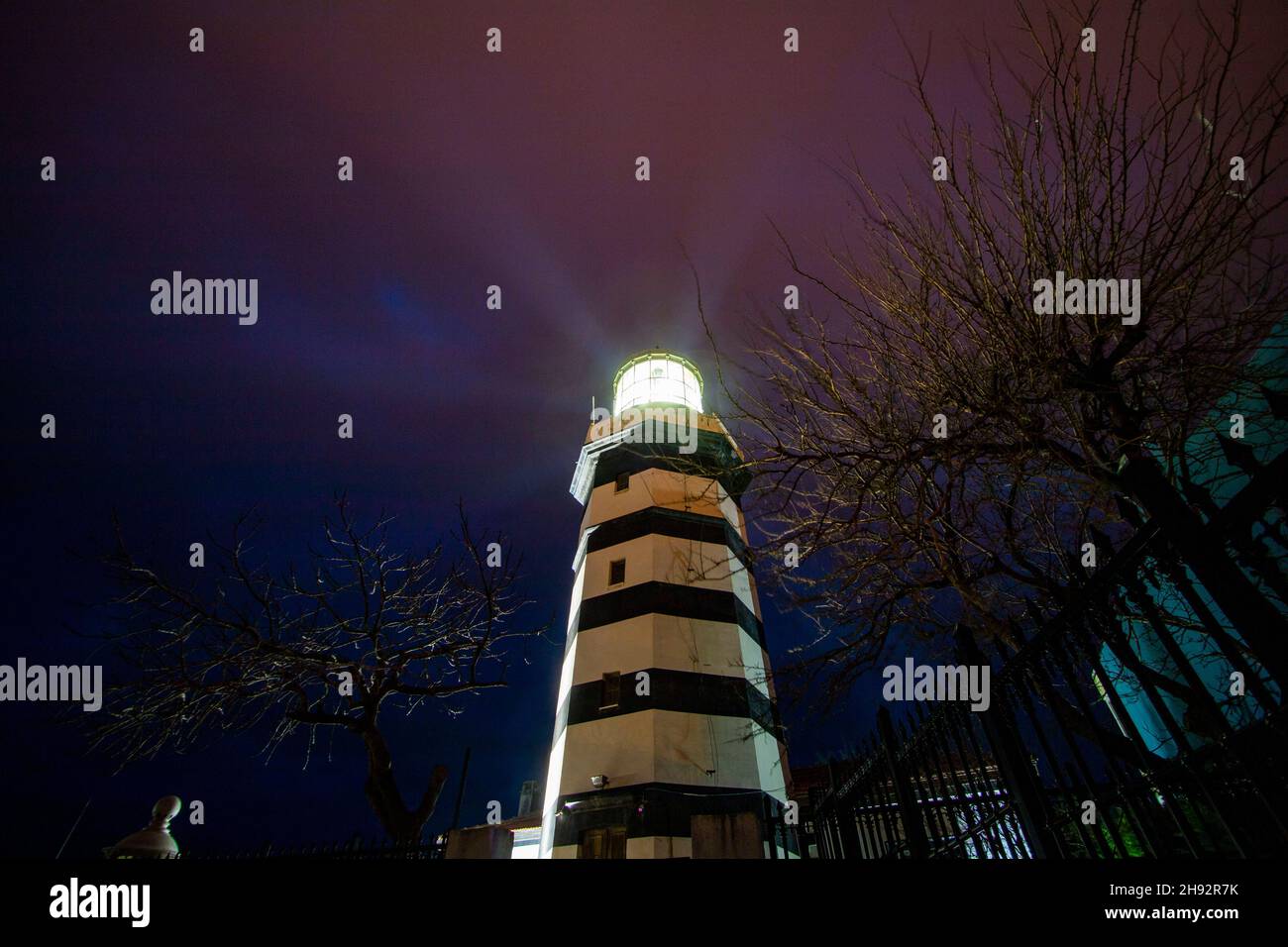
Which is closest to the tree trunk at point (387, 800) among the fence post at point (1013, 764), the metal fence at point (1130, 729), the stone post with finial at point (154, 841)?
the stone post with finial at point (154, 841)

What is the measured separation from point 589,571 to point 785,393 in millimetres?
13728

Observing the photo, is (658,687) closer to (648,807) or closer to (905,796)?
(648,807)

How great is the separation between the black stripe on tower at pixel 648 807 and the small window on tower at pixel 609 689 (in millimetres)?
2094

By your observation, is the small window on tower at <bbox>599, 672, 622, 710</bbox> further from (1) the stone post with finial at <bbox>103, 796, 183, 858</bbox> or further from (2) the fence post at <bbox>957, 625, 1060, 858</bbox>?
(2) the fence post at <bbox>957, 625, 1060, 858</bbox>

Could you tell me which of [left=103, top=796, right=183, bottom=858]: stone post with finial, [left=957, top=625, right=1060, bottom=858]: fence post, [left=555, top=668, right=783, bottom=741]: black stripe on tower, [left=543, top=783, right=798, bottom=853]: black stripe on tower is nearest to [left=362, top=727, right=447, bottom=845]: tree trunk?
[left=103, top=796, right=183, bottom=858]: stone post with finial

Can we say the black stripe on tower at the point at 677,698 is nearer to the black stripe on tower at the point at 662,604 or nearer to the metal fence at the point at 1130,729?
the black stripe on tower at the point at 662,604

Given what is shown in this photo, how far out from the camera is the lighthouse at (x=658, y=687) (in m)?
12.4

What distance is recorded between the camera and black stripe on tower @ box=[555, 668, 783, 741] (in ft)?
45.9

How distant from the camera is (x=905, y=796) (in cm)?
528

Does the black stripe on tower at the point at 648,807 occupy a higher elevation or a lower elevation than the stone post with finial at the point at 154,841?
lower

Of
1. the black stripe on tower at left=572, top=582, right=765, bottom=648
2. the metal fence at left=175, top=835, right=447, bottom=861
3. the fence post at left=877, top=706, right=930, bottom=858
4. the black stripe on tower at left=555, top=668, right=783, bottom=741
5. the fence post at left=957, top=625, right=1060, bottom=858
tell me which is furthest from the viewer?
the black stripe on tower at left=572, top=582, right=765, bottom=648

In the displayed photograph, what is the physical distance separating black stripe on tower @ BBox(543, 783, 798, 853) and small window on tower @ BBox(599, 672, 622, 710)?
2094mm

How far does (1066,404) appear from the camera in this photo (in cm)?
354
